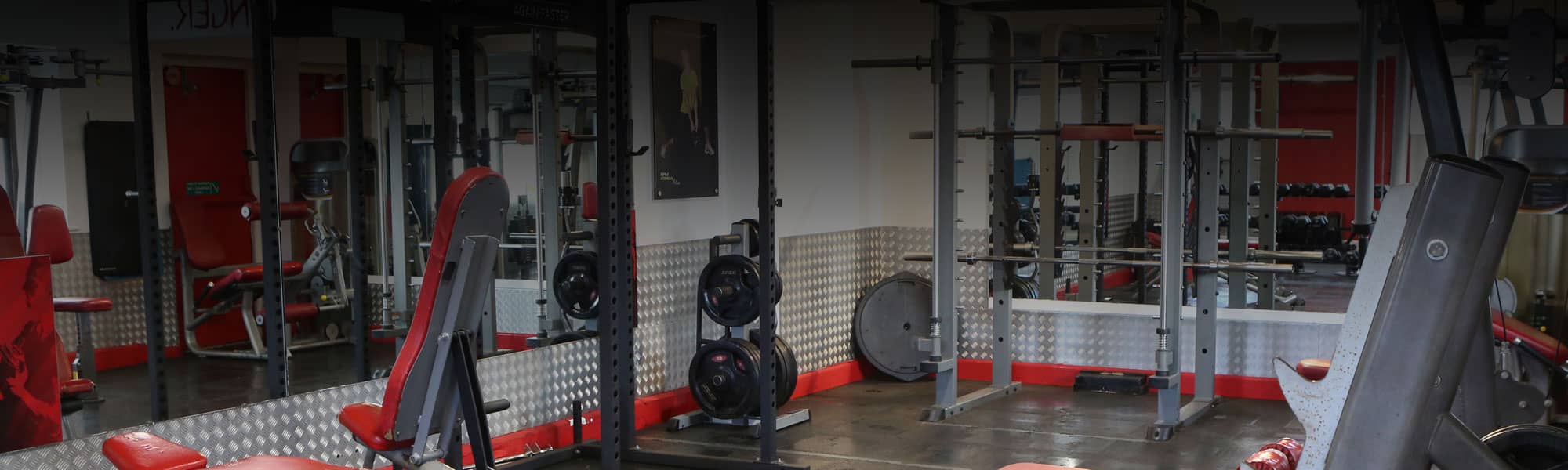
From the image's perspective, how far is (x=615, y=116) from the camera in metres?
5.54

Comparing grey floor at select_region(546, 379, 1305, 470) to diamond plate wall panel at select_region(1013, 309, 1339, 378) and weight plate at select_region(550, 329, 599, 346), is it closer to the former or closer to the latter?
diamond plate wall panel at select_region(1013, 309, 1339, 378)

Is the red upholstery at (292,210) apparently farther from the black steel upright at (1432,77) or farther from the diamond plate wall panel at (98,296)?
the black steel upright at (1432,77)

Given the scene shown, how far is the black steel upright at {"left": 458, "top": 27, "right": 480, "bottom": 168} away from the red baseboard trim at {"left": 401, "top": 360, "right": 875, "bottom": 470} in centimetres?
122

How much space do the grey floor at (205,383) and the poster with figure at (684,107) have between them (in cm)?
161

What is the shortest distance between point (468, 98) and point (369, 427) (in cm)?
233

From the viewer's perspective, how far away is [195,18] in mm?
4750

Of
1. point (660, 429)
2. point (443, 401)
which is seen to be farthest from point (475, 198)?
point (660, 429)

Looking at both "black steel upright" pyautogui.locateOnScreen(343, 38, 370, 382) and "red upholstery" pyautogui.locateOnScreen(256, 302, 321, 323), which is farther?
"red upholstery" pyautogui.locateOnScreen(256, 302, 321, 323)

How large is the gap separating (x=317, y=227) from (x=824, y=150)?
321cm

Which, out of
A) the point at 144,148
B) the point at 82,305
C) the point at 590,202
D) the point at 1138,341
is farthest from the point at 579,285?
the point at 1138,341

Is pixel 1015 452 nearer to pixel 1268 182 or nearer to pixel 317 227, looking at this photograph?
pixel 1268 182

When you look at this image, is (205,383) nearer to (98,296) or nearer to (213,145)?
(98,296)

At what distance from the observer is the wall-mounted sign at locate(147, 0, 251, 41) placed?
463 cm

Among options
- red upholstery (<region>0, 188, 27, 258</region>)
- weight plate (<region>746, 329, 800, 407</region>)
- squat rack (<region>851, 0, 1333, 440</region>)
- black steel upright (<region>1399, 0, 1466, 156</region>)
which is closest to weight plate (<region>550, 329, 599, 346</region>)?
weight plate (<region>746, 329, 800, 407</region>)
